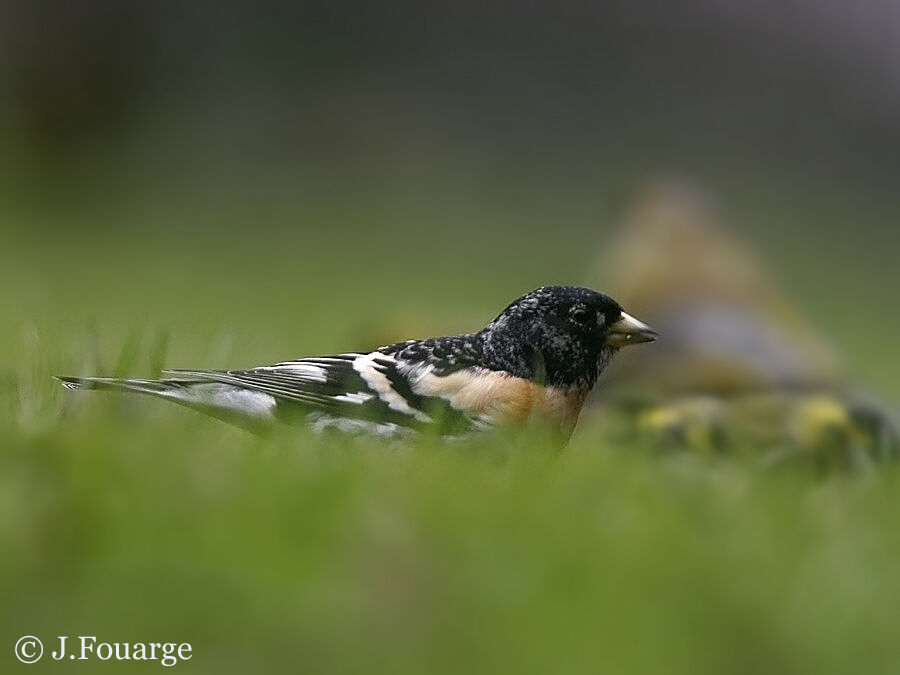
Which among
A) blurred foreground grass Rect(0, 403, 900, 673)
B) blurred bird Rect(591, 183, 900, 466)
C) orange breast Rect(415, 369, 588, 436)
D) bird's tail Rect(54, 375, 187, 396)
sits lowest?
blurred foreground grass Rect(0, 403, 900, 673)

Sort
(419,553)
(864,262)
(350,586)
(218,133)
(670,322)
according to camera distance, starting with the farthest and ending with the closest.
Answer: (218,133), (864,262), (670,322), (419,553), (350,586)

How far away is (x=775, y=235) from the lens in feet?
67.6

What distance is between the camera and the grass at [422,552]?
2678mm

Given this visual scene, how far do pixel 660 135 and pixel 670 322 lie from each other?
15.2 m

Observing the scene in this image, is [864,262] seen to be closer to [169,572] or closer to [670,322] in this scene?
[670,322]

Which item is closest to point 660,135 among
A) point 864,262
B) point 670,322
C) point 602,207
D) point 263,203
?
point 602,207

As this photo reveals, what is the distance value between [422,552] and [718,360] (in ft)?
16.3

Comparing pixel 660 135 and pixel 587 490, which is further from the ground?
pixel 660 135

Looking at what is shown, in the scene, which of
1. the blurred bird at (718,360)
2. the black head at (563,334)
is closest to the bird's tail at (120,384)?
the black head at (563,334)

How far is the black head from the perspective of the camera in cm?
492

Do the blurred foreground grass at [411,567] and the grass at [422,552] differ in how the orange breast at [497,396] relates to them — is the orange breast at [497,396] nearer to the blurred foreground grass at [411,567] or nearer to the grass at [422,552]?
the grass at [422,552]

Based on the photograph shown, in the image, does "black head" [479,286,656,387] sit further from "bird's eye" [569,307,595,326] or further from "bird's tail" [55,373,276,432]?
"bird's tail" [55,373,276,432]

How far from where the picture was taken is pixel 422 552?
298cm

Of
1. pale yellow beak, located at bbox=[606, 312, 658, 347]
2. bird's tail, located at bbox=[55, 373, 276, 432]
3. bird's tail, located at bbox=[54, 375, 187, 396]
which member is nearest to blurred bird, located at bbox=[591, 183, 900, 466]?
pale yellow beak, located at bbox=[606, 312, 658, 347]
